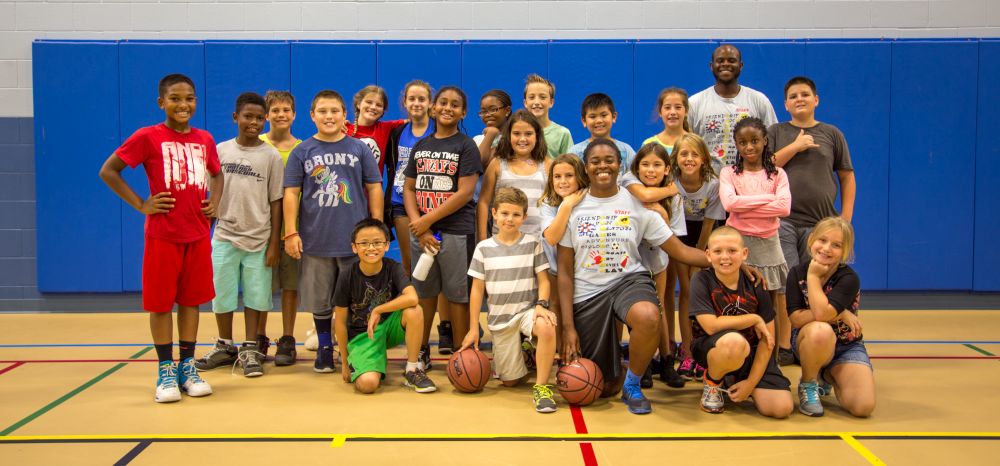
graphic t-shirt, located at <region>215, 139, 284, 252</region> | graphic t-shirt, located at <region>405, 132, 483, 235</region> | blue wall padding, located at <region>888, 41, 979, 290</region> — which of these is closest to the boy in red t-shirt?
graphic t-shirt, located at <region>215, 139, 284, 252</region>

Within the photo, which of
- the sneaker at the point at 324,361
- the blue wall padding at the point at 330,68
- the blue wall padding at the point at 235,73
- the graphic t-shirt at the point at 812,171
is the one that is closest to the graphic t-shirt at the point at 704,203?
the graphic t-shirt at the point at 812,171

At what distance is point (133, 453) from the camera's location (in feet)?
10.4

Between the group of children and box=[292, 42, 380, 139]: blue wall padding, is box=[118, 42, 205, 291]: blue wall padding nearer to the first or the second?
box=[292, 42, 380, 139]: blue wall padding

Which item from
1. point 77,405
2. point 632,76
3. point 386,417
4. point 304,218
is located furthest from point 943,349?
point 77,405

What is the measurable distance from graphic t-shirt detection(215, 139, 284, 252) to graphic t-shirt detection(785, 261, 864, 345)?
281 cm

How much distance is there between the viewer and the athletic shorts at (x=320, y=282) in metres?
4.51

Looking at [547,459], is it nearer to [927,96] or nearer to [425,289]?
[425,289]

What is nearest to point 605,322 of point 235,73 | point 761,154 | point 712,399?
point 712,399

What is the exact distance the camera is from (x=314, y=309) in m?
4.50

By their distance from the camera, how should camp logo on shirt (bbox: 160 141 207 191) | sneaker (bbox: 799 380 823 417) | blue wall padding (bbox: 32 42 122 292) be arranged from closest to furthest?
1. sneaker (bbox: 799 380 823 417)
2. camp logo on shirt (bbox: 160 141 207 191)
3. blue wall padding (bbox: 32 42 122 292)

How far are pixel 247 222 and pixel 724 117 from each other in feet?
9.31

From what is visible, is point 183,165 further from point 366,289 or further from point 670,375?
point 670,375

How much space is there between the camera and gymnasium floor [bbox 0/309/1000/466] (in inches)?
123

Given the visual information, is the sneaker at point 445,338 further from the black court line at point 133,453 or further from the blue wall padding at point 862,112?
the blue wall padding at point 862,112
